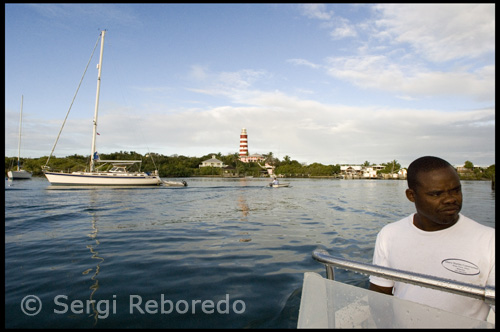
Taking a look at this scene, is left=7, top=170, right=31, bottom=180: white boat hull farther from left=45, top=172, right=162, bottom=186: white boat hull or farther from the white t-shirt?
the white t-shirt

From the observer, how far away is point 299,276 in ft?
19.0

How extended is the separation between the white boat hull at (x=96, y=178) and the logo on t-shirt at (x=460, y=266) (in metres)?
37.0

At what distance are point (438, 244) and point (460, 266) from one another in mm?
185

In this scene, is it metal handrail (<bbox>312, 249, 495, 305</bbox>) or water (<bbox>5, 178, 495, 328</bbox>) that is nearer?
metal handrail (<bbox>312, 249, 495, 305</bbox>)

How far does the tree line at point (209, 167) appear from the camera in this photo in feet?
269

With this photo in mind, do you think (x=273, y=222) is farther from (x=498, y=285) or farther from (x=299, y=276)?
(x=498, y=285)

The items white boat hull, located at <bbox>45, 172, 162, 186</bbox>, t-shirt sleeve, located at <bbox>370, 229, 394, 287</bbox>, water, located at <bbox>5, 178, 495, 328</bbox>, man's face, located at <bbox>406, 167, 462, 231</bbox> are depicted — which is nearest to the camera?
man's face, located at <bbox>406, 167, 462, 231</bbox>

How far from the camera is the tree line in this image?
3228 inches

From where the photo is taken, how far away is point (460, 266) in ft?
6.81

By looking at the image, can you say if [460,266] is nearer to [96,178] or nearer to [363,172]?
[96,178]

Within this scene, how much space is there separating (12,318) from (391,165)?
16520 centimetres
